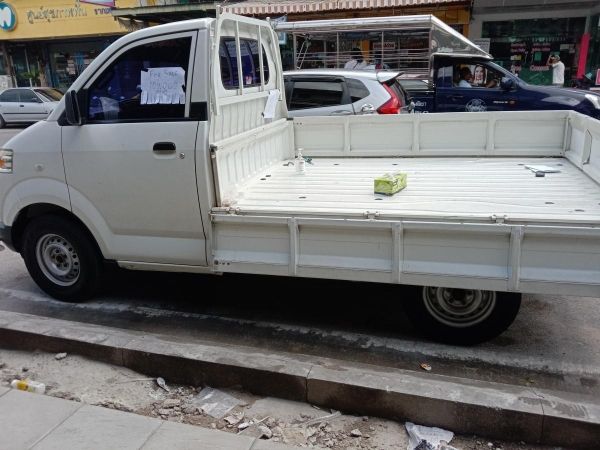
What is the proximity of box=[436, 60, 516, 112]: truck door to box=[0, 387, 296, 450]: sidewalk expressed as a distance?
28.7 ft

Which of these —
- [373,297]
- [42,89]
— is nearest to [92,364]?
[373,297]

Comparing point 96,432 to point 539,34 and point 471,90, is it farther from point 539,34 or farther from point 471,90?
point 539,34

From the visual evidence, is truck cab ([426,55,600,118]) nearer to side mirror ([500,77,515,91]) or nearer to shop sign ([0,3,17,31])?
side mirror ([500,77,515,91])

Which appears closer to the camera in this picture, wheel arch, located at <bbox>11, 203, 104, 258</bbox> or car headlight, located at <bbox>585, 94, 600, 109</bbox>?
wheel arch, located at <bbox>11, 203, 104, 258</bbox>

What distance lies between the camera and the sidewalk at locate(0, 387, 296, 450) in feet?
9.46

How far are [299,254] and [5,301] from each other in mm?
3095

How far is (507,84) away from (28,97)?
15.6 meters

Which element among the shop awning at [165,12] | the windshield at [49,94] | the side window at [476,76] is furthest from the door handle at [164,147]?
the windshield at [49,94]

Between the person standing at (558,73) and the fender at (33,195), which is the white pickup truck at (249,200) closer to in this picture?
the fender at (33,195)

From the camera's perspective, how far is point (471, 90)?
33.9 feet

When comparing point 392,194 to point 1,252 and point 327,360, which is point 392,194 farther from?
point 1,252

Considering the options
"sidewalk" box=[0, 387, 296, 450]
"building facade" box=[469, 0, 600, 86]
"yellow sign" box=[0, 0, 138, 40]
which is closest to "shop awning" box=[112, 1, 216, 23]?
"yellow sign" box=[0, 0, 138, 40]

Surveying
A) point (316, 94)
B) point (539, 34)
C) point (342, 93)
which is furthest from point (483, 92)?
point (539, 34)

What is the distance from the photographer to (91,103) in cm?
426
